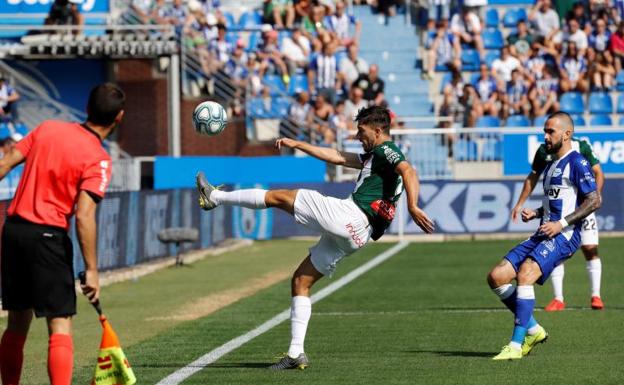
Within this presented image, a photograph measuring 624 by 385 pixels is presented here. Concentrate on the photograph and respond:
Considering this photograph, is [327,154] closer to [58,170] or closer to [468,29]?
[58,170]

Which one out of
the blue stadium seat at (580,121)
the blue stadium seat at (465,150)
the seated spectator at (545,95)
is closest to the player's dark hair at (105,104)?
the blue stadium seat at (465,150)

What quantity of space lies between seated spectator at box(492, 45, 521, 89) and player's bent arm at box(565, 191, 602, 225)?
71.6 ft

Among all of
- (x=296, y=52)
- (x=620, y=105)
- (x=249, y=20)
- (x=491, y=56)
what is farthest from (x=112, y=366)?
(x=491, y=56)

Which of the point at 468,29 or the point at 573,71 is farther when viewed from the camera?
the point at 468,29

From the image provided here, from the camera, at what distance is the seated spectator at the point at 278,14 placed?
33.9 metres

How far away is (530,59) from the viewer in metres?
33.6

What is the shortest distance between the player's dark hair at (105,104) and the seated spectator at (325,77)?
80.1 feet

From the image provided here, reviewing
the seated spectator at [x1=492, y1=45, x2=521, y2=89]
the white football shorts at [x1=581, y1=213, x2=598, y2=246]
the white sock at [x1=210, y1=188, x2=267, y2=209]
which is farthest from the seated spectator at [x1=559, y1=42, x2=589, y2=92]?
the white sock at [x1=210, y1=188, x2=267, y2=209]

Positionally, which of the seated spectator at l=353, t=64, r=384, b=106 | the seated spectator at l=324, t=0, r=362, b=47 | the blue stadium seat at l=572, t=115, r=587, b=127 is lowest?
the blue stadium seat at l=572, t=115, r=587, b=127

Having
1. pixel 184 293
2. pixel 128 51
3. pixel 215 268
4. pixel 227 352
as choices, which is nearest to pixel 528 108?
pixel 128 51

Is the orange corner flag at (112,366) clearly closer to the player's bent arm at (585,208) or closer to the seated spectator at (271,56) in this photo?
the player's bent arm at (585,208)

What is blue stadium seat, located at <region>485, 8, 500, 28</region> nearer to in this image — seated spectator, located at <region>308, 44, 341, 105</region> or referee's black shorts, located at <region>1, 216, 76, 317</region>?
seated spectator, located at <region>308, 44, 341, 105</region>

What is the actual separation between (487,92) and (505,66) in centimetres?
106

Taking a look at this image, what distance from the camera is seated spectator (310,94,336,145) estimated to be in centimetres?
2992
